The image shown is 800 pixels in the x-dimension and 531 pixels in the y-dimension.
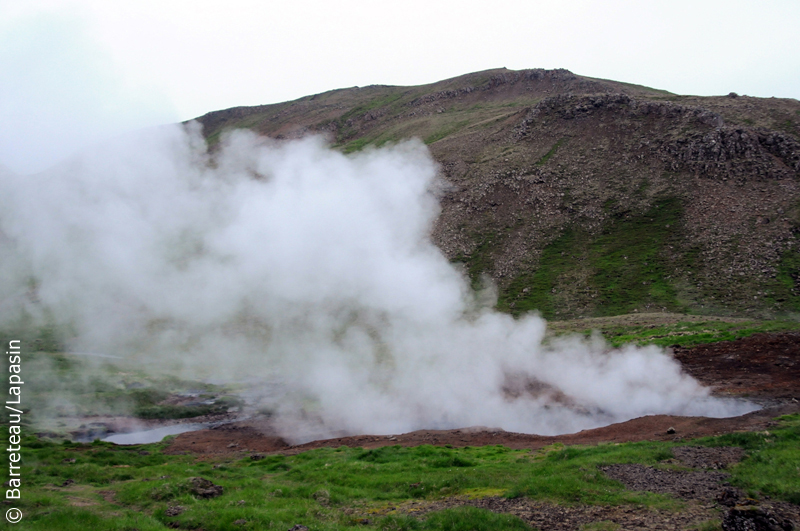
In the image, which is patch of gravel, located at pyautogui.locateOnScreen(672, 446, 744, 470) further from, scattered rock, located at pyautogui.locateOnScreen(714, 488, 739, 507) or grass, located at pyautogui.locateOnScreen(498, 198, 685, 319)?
grass, located at pyautogui.locateOnScreen(498, 198, 685, 319)

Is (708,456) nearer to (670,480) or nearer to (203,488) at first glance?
(670,480)

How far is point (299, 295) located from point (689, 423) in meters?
28.9

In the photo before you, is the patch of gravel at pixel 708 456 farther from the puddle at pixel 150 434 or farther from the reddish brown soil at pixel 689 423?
the puddle at pixel 150 434

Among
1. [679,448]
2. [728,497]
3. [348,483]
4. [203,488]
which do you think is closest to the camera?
[728,497]

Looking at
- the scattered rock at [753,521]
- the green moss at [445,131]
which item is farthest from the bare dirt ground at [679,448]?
the green moss at [445,131]

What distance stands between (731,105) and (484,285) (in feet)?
141

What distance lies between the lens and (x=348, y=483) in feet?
49.4

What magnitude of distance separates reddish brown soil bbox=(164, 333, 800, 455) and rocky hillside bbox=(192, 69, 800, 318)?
1522 cm

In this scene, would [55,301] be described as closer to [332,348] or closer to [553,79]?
[332,348]

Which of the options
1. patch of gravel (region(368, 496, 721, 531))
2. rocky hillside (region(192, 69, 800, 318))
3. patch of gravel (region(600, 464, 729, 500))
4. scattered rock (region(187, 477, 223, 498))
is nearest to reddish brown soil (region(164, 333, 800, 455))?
patch of gravel (region(600, 464, 729, 500))

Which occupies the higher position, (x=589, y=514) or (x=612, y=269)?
(x=612, y=269)

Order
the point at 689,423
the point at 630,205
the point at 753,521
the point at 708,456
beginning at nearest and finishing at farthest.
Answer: the point at 753,521
the point at 708,456
the point at 689,423
the point at 630,205

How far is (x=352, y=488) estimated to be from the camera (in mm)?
14578

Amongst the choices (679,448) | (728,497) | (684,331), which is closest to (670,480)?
(728,497)
